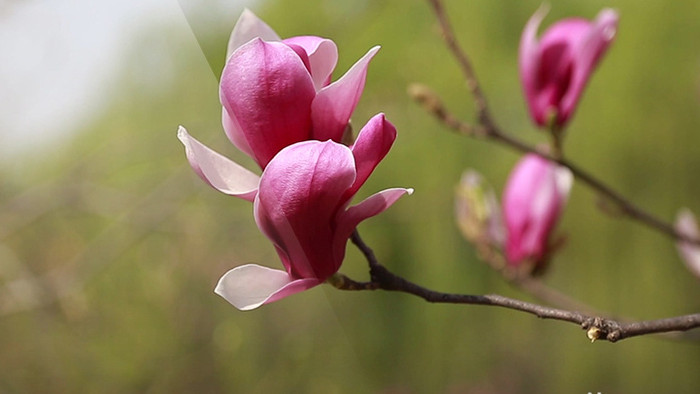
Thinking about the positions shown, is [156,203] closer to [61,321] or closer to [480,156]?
[61,321]

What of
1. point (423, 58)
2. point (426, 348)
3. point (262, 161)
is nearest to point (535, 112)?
point (262, 161)

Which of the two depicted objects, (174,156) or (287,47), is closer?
(287,47)

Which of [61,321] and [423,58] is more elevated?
[423,58]

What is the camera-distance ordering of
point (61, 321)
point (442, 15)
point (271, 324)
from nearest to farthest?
point (442, 15), point (61, 321), point (271, 324)

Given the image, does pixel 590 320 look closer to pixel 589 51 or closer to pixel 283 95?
pixel 283 95

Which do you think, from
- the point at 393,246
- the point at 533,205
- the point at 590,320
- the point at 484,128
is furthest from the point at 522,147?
the point at 393,246

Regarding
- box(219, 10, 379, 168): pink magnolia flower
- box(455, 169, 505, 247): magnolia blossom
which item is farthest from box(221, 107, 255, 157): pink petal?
box(455, 169, 505, 247): magnolia blossom

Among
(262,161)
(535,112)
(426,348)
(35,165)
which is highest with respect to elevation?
(262,161)
